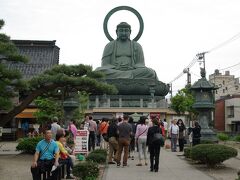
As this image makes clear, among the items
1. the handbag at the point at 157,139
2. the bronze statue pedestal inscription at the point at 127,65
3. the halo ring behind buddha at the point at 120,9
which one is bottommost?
the handbag at the point at 157,139

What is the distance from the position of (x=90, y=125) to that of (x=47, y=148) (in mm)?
10163

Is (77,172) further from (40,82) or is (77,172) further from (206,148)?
(40,82)

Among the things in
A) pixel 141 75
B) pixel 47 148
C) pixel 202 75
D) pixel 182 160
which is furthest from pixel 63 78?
pixel 141 75

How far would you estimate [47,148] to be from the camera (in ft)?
28.7

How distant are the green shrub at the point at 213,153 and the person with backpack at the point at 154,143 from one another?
55.8 inches

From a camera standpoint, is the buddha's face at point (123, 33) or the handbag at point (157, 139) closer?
the handbag at point (157, 139)

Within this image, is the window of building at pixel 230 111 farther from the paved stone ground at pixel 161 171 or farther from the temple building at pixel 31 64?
the paved stone ground at pixel 161 171

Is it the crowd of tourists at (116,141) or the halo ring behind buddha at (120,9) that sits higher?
the halo ring behind buddha at (120,9)

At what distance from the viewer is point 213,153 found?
13.8 m

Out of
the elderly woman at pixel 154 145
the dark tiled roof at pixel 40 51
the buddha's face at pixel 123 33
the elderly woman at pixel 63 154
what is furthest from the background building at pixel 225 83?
the elderly woman at pixel 63 154

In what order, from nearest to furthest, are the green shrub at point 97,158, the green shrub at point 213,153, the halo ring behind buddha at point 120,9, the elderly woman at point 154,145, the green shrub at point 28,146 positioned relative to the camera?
the elderly woman at point 154,145 → the green shrub at point 213,153 → the green shrub at point 97,158 → the green shrub at point 28,146 → the halo ring behind buddha at point 120,9

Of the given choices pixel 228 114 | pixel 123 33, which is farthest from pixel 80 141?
pixel 228 114

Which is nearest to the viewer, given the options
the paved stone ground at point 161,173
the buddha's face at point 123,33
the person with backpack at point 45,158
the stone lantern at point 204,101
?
the person with backpack at point 45,158

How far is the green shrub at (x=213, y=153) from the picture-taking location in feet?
Result: 45.1
